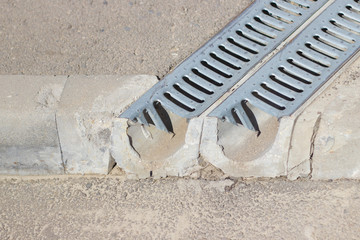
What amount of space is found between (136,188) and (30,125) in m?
0.60

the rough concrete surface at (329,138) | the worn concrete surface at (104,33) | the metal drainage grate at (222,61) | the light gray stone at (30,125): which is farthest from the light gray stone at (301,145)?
the light gray stone at (30,125)

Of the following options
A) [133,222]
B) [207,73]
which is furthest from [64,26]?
[133,222]

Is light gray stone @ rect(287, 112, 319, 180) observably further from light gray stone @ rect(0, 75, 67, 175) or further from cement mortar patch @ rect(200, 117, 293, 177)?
light gray stone @ rect(0, 75, 67, 175)

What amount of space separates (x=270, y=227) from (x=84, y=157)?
98 centimetres

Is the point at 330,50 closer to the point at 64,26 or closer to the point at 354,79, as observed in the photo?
the point at 354,79

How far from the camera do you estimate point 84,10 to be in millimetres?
3279

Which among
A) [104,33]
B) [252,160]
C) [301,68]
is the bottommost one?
[252,160]

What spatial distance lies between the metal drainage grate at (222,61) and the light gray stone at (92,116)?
0.07 m

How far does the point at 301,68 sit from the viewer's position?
298 centimetres

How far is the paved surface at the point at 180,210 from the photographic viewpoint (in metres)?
2.47

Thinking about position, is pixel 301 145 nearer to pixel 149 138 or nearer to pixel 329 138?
pixel 329 138

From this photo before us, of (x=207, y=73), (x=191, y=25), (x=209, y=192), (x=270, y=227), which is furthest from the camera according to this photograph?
(x=191, y=25)

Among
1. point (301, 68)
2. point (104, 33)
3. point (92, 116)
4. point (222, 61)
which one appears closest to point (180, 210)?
point (92, 116)

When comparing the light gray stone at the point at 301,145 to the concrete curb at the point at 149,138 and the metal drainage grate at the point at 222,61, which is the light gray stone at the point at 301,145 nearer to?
the concrete curb at the point at 149,138
